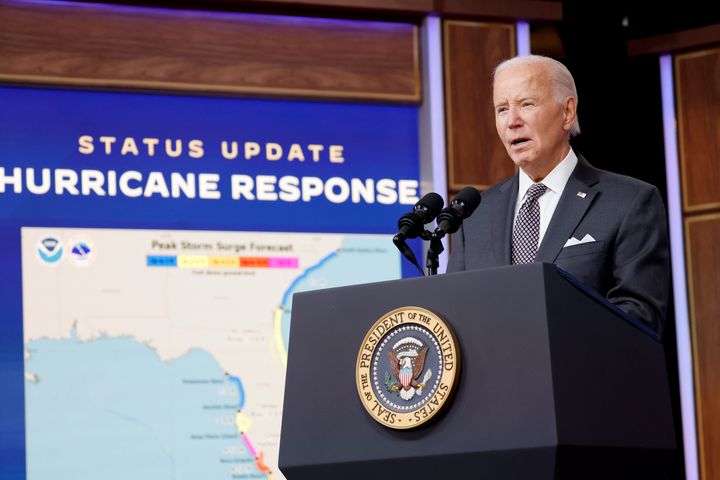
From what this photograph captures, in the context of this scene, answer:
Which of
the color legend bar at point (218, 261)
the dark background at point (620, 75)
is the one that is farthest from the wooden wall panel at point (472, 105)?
the dark background at point (620, 75)

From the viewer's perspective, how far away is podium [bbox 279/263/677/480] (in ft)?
5.76

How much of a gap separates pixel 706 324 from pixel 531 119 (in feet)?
10.9

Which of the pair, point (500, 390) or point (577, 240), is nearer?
point (500, 390)

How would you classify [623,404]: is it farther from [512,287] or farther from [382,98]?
[382,98]

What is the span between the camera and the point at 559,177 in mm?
2527

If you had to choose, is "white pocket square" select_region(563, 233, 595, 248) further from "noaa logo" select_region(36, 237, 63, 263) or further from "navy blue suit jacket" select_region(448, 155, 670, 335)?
"noaa logo" select_region(36, 237, 63, 263)

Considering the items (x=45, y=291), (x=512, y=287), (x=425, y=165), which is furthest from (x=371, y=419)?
(x=425, y=165)

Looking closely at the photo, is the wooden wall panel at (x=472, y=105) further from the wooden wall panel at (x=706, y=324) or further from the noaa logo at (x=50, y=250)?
the noaa logo at (x=50, y=250)

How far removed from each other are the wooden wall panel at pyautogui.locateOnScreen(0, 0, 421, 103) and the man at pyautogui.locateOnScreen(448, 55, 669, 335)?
2290mm

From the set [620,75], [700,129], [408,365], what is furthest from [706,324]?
[408,365]

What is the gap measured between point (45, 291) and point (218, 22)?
1.33 metres

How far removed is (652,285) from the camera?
225 centimetres

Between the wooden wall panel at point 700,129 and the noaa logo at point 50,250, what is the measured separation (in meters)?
3.02

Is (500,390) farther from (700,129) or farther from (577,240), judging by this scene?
(700,129)
